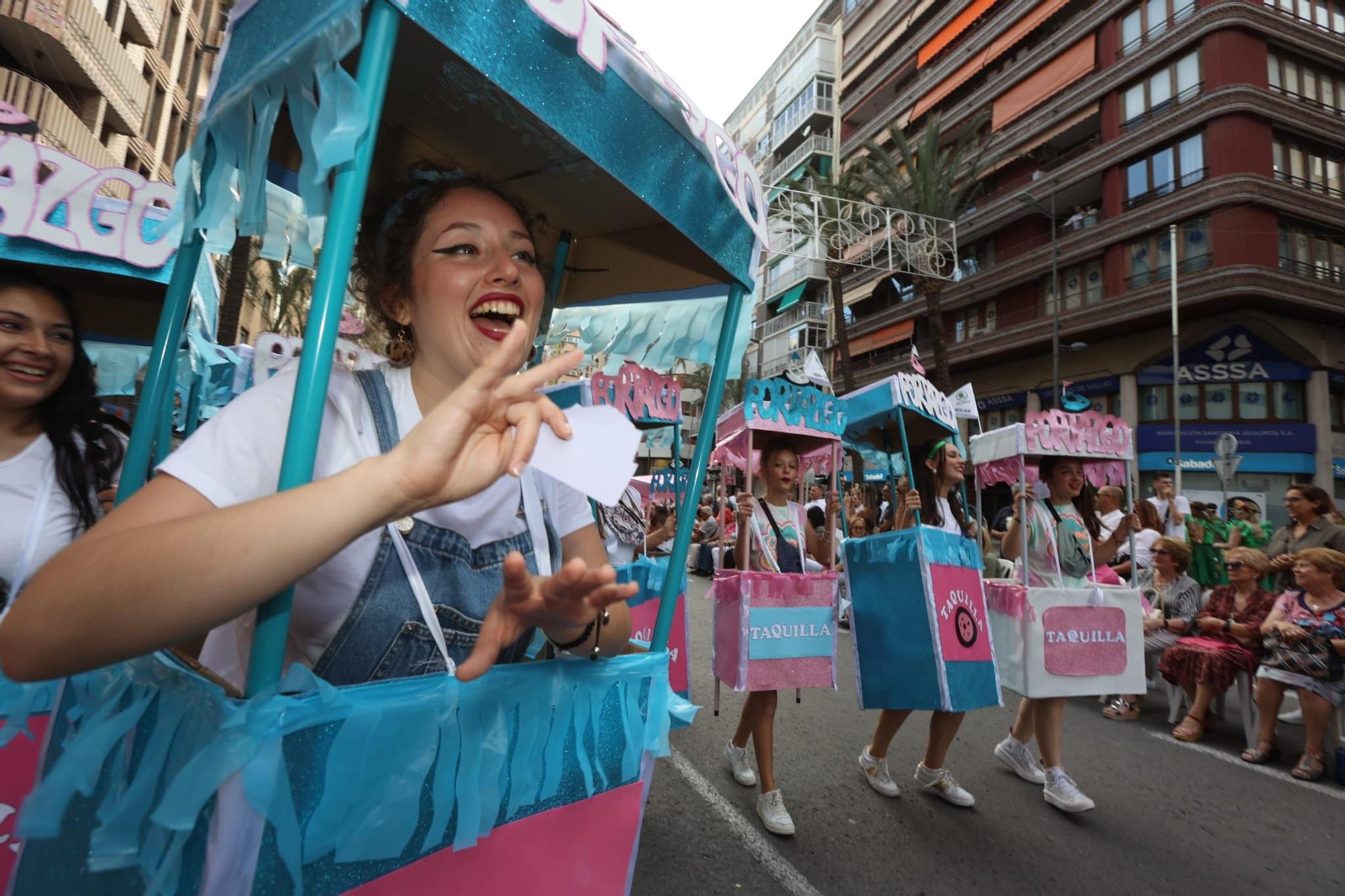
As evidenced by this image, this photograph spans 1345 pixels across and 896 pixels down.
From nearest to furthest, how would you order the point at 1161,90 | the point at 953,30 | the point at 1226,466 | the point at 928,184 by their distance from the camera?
the point at 1226,466, the point at 928,184, the point at 1161,90, the point at 953,30

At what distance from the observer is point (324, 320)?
975mm

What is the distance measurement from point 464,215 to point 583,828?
1.21 metres

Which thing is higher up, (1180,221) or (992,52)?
(992,52)

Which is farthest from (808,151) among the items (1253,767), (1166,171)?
(1253,767)

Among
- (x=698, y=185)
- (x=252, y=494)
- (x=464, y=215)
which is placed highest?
(x=698, y=185)

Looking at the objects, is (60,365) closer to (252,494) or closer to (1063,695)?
(252,494)

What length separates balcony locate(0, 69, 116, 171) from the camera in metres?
12.6

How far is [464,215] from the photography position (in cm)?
139

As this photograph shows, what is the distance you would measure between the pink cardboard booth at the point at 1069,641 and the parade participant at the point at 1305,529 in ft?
8.43

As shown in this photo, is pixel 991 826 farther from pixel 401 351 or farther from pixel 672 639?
pixel 401 351

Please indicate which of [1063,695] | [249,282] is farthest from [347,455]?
[249,282]

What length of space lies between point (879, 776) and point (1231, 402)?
2294cm

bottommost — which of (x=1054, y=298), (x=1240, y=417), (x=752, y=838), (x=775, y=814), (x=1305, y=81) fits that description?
(x=752, y=838)

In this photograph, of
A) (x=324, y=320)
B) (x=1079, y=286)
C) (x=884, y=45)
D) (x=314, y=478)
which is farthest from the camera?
(x=884, y=45)
